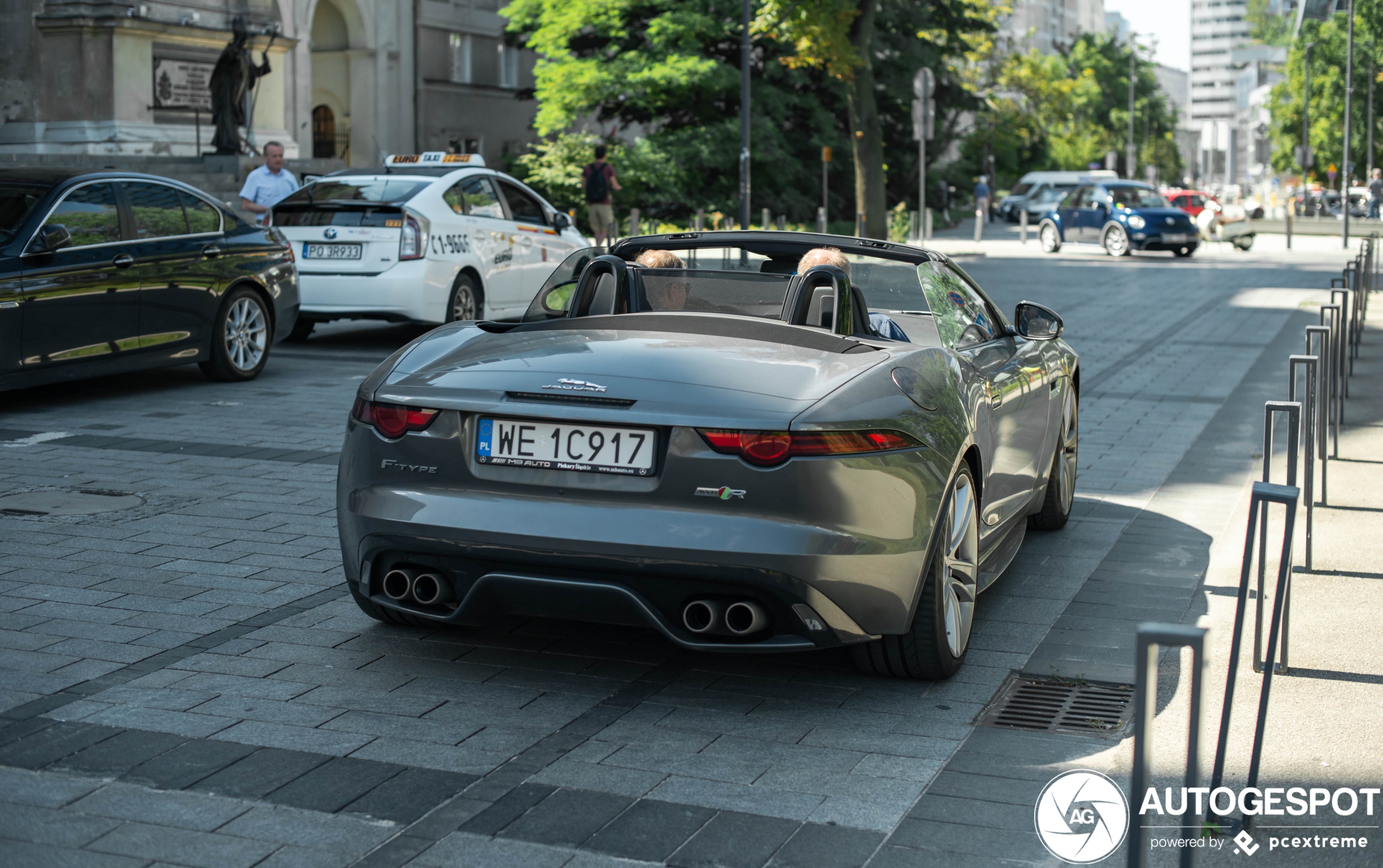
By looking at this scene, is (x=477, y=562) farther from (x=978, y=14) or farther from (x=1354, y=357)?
(x=978, y=14)

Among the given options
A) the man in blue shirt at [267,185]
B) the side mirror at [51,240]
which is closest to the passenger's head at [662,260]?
the side mirror at [51,240]

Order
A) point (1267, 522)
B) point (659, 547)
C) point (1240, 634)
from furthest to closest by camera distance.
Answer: point (1267, 522) → point (659, 547) → point (1240, 634)

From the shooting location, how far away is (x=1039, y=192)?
203ft

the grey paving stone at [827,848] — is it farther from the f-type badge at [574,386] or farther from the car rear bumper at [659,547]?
the f-type badge at [574,386]

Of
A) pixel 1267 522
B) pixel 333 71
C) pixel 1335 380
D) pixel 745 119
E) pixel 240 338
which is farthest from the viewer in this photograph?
pixel 333 71

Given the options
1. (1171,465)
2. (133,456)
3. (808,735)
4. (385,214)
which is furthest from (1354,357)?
(808,735)

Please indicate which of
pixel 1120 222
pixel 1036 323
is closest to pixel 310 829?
pixel 1036 323

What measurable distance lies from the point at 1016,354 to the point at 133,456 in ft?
16.5

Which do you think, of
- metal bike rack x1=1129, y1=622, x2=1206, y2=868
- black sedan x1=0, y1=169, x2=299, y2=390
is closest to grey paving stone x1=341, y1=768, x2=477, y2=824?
metal bike rack x1=1129, y1=622, x2=1206, y2=868

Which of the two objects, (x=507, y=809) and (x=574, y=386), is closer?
(x=507, y=809)

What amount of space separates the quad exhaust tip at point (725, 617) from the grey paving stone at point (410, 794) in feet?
2.56

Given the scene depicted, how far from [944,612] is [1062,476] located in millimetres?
2585

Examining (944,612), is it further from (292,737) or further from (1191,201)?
(1191,201)

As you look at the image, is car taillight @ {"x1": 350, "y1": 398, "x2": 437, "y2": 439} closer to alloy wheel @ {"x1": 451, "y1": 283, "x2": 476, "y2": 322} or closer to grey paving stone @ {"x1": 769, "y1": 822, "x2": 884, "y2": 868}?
grey paving stone @ {"x1": 769, "y1": 822, "x2": 884, "y2": 868}
